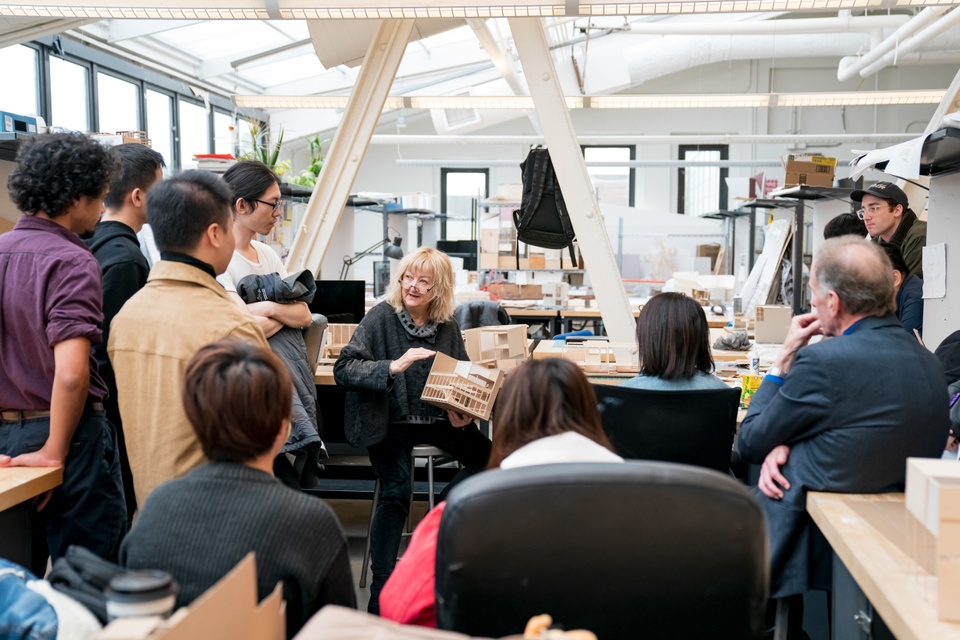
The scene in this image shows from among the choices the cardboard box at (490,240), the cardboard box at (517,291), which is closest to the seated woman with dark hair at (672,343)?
the cardboard box at (517,291)

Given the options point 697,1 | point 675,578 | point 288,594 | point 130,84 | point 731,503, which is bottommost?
point 288,594

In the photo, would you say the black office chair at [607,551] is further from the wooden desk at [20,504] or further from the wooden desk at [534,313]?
the wooden desk at [534,313]

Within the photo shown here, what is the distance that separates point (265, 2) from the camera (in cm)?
372

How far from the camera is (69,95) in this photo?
809cm

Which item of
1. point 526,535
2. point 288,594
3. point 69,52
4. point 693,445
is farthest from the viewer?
point 69,52

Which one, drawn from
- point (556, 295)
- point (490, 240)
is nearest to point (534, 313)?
point (556, 295)

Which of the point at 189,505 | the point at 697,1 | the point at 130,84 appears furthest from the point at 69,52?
the point at 189,505

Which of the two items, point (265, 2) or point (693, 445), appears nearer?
point (693, 445)

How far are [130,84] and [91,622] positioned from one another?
8.92m

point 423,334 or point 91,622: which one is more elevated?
point 423,334

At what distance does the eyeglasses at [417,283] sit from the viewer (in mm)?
3053

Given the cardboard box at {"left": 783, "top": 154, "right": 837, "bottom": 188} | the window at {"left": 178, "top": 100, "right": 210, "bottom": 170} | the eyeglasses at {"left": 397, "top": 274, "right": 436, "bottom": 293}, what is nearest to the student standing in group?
the eyeglasses at {"left": 397, "top": 274, "right": 436, "bottom": 293}

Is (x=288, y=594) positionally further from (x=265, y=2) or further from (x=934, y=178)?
(x=934, y=178)

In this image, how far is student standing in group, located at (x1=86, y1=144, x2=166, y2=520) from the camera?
90.5 inches
